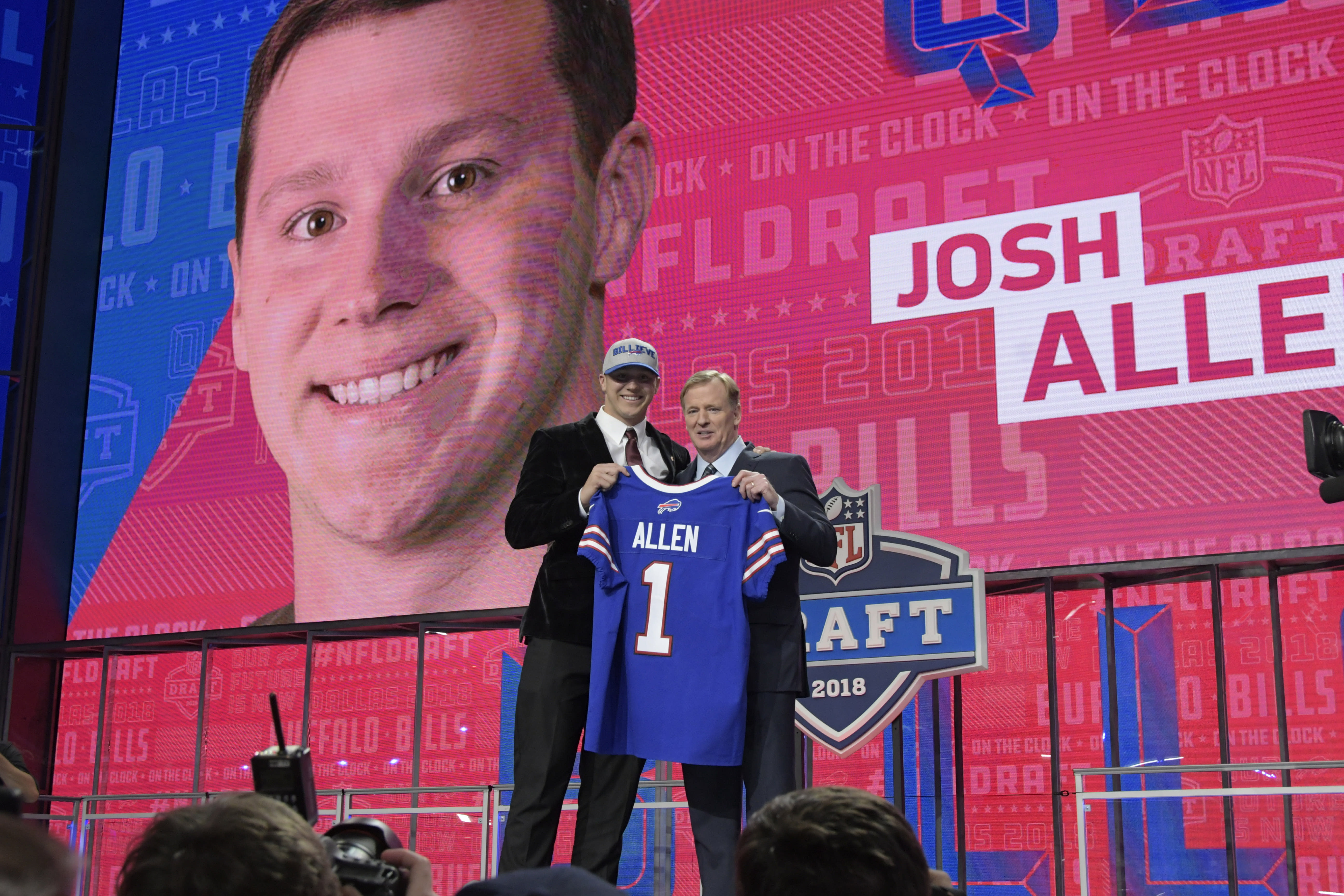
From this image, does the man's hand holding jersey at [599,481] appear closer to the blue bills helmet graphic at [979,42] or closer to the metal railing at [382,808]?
the metal railing at [382,808]

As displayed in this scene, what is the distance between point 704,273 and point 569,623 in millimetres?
3134

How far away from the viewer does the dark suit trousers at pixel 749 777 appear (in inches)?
106

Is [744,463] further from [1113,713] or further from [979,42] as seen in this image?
[979,42]

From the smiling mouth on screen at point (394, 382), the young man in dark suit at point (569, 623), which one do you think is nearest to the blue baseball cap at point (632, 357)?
the young man in dark suit at point (569, 623)

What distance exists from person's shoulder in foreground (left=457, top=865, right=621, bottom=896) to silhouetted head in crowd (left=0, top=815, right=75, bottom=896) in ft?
1.10

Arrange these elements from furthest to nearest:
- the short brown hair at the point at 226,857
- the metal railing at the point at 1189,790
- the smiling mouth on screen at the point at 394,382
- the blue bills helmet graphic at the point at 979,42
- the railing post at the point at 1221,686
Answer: the smiling mouth on screen at the point at 394,382 → the blue bills helmet graphic at the point at 979,42 → the railing post at the point at 1221,686 → the metal railing at the point at 1189,790 → the short brown hair at the point at 226,857

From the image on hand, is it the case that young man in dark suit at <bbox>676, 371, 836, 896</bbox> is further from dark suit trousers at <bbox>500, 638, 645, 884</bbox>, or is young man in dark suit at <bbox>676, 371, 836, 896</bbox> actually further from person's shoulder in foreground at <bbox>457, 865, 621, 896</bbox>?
person's shoulder in foreground at <bbox>457, 865, 621, 896</bbox>

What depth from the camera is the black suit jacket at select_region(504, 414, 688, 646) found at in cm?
286

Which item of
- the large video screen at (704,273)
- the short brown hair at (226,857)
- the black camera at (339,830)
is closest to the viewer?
the short brown hair at (226,857)

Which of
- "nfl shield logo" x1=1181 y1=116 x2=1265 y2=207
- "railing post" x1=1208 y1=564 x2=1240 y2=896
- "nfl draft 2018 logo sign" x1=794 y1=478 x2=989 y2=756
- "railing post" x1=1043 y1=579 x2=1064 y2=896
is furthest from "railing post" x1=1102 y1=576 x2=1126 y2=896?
"nfl shield logo" x1=1181 y1=116 x2=1265 y2=207

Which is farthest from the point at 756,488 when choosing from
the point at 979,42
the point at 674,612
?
the point at 979,42

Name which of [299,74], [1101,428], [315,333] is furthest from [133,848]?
[299,74]

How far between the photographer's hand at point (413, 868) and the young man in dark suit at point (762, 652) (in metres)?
1.51

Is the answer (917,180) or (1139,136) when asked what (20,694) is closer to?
(917,180)
